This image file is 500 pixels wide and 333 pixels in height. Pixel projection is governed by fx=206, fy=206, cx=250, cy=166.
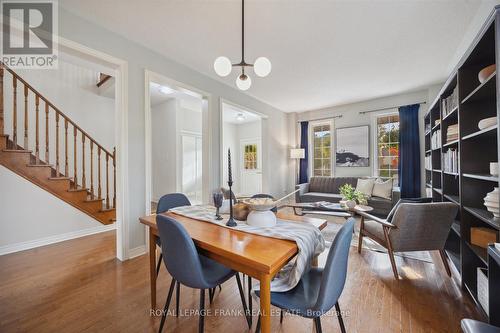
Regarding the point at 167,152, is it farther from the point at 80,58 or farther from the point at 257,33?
the point at 257,33

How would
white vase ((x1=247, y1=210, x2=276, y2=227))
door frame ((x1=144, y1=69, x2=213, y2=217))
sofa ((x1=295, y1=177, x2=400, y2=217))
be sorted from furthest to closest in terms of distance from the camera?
sofa ((x1=295, y1=177, x2=400, y2=217)) < door frame ((x1=144, y1=69, x2=213, y2=217)) < white vase ((x1=247, y1=210, x2=276, y2=227))

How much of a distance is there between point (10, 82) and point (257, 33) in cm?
367

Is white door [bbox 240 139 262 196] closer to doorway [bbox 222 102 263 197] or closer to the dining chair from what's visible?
doorway [bbox 222 102 263 197]

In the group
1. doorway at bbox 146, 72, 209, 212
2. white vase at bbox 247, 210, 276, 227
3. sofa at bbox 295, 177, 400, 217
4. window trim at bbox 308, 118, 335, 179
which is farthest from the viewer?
window trim at bbox 308, 118, 335, 179

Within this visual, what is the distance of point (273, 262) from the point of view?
92 centimetres

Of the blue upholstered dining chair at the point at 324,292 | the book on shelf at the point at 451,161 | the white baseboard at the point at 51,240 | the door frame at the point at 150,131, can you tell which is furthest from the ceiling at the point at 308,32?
the white baseboard at the point at 51,240

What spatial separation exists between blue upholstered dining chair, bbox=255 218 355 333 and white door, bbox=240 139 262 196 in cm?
594

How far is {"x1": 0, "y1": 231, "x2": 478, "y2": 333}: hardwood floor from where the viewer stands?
4.82ft

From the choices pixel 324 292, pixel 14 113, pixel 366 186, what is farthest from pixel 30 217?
pixel 366 186

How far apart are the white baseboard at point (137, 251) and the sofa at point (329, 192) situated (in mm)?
3434

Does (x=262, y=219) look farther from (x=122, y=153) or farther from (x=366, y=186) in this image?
(x=366, y=186)

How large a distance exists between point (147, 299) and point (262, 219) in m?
1.28

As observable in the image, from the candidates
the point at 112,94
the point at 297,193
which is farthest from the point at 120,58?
the point at 297,193

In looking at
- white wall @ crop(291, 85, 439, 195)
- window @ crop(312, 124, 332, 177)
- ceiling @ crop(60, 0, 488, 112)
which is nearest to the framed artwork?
white wall @ crop(291, 85, 439, 195)
